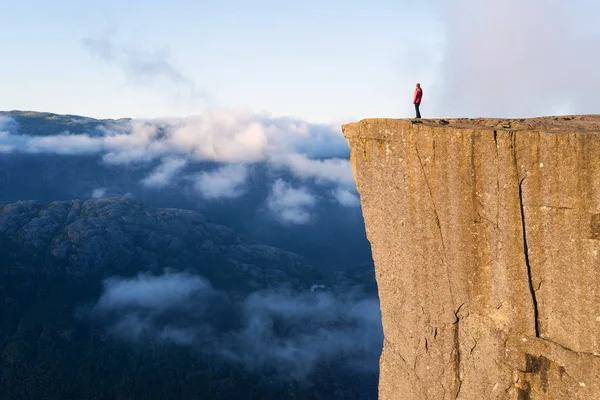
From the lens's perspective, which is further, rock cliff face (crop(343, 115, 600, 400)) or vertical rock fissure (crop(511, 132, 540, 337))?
vertical rock fissure (crop(511, 132, 540, 337))

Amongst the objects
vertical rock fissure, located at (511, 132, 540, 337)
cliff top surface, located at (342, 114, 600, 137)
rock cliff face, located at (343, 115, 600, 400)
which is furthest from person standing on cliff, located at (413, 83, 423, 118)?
vertical rock fissure, located at (511, 132, 540, 337)

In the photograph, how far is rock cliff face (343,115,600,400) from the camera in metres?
19.5

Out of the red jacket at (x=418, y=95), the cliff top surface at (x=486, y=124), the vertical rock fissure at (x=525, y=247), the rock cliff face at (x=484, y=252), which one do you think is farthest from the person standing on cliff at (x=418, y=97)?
the vertical rock fissure at (x=525, y=247)

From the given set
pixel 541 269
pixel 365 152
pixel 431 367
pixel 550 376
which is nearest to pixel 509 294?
pixel 541 269

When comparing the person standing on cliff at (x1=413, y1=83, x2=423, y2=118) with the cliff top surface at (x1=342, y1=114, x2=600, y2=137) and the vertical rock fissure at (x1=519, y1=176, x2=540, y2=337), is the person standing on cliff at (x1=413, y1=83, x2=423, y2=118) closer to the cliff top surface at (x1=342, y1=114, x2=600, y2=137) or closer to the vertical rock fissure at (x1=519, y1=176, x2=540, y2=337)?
the cliff top surface at (x1=342, y1=114, x2=600, y2=137)

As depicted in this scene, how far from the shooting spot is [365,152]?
83.3ft

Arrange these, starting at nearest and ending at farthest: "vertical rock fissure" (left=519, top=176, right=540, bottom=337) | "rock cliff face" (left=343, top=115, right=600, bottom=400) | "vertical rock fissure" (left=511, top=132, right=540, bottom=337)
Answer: "rock cliff face" (left=343, top=115, right=600, bottom=400), "vertical rock fissure" (left=511, top=132, right=540, bottom=337), "vertical rock fissure" (left=519, top=176, right=540, bottom=337)

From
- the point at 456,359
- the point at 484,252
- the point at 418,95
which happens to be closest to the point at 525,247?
the point at 484,252

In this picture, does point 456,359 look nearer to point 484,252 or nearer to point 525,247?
point 484,252

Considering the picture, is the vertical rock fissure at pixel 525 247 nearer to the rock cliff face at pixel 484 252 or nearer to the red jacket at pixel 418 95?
the rock cliff face at pixel 484 252

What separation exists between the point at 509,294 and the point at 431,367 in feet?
18.4

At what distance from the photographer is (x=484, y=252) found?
21797mm

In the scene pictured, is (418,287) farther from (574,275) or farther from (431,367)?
(574,275)

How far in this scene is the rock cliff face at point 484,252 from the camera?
63.9ft
